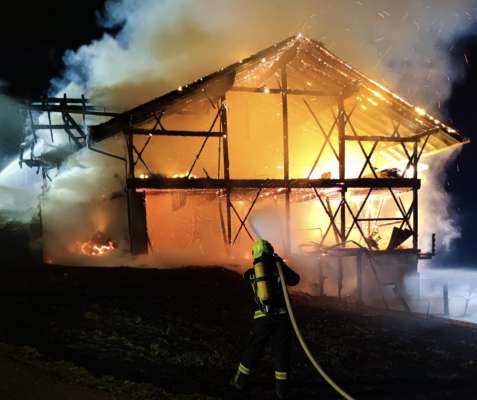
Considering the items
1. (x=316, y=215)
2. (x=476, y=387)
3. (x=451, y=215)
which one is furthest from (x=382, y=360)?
(x=451, y=215)

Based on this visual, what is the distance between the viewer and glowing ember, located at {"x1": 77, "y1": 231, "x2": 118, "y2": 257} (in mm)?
13797

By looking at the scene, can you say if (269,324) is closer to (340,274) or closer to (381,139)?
(340,274)

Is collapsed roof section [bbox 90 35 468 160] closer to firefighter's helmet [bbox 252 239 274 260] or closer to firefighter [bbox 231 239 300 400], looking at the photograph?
firefighter's helmet [bbox 252 239 274 260]

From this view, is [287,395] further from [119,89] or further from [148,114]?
[119,89]

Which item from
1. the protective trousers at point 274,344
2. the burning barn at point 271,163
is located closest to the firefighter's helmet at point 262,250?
the protective trousers at point 274,344

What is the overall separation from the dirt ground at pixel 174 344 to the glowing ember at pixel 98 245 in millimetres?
4624

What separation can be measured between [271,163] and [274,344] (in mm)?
13220

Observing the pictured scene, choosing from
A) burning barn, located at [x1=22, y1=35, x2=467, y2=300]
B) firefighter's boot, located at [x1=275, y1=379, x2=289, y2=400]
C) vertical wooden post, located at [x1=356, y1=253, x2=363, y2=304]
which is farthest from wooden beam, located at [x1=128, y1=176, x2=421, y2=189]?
firefighter's boot, located at [x1=275, y1=379, x2=289, y2=400]

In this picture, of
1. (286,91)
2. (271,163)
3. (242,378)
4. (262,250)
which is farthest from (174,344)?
(271,163)

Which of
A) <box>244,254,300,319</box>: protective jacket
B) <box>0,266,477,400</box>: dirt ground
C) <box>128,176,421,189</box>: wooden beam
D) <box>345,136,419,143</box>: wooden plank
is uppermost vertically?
<box>345,136,419,143</box>: wooden plank

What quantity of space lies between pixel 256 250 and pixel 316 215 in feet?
45.4

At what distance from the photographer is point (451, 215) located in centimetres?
6225

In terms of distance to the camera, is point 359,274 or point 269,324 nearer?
point 269,324

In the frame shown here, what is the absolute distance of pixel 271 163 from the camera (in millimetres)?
17172
